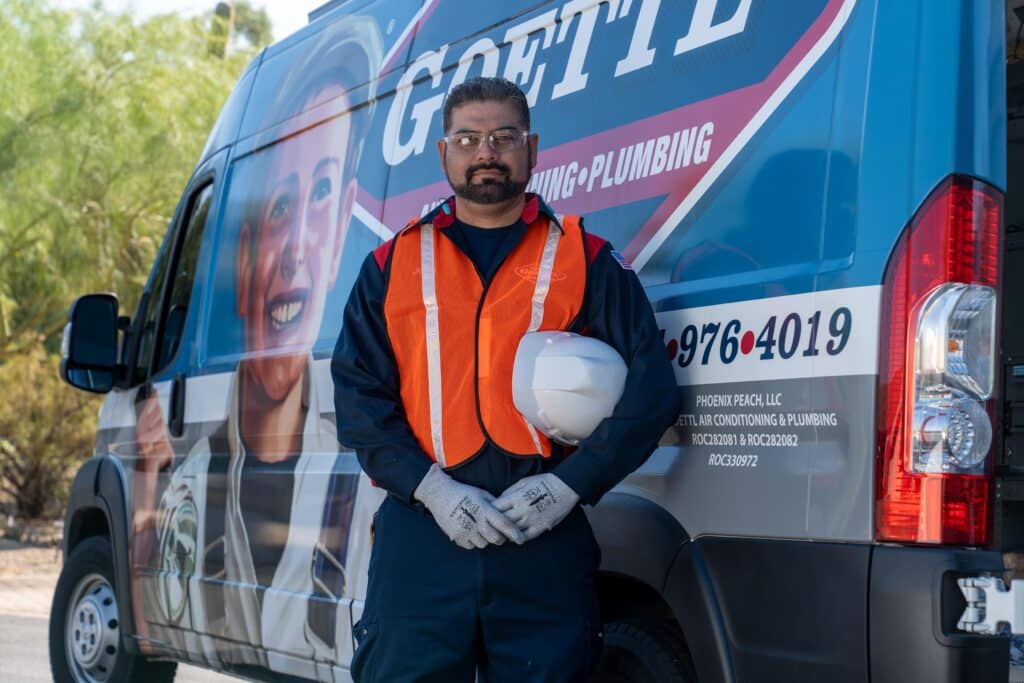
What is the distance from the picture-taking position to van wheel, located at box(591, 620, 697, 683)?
329 cm

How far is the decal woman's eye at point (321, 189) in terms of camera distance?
4.86 meters

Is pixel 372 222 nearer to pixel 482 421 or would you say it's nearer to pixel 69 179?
pixel 482 421

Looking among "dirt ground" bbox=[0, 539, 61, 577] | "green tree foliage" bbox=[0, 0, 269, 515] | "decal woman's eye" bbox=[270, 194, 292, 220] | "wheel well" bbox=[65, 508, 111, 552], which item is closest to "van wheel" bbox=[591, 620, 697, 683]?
"decal woman's eye" bbox=[270, 194, 292, 220]

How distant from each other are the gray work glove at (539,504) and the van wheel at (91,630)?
3.52m

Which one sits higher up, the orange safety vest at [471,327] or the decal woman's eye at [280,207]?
the decal woman's eye at [280,207]

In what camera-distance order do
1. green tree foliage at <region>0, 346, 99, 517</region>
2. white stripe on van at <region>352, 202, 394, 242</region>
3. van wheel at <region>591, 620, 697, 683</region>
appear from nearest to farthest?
van wheel at <region>591, 620, 697, 683</region> → white stripe on van at <region>352, 202, 394, 242</region> → green tree foliage at <region>0, 346, 99, 517</region>

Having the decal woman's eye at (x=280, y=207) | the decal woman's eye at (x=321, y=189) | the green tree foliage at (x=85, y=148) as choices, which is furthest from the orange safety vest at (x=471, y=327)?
the green tree foliage at (x=85, y=148)

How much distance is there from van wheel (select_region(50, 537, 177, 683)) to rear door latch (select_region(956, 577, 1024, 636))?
13.8ft

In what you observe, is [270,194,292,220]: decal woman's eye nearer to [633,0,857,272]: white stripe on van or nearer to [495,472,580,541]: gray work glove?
[633,0,857,272]: white stripe on van

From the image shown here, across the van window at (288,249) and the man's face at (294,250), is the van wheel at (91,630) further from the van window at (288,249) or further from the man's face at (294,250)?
the man's face at (294,250)

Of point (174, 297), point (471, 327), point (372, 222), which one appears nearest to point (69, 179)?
point (174, 297)

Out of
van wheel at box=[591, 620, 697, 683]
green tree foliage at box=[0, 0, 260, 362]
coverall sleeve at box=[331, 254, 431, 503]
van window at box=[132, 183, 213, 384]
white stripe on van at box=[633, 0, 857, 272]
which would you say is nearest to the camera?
white stripe on van at box=[633, 0, 857, 272]

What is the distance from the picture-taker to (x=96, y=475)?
6359 millimetres

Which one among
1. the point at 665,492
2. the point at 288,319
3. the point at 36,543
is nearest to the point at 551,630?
the point at 665,492
